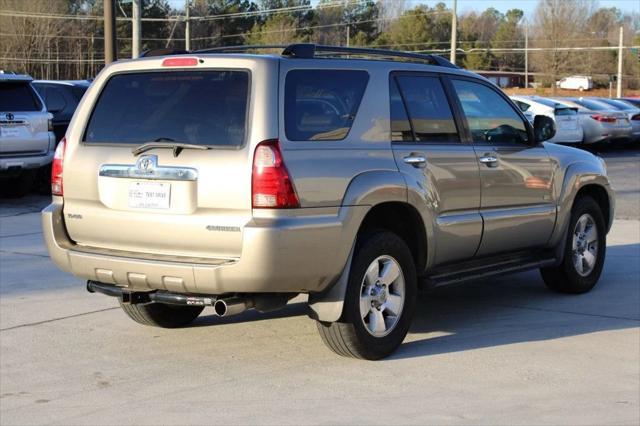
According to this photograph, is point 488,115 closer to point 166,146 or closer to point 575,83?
point 166,146

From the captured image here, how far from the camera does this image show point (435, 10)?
3457 inches

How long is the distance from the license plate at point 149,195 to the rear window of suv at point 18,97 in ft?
31.2

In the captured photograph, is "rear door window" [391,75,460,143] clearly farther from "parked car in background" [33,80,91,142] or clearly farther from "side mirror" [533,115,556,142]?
"parked car in background" [33,80,91,142]

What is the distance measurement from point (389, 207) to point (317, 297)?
0.85 metres

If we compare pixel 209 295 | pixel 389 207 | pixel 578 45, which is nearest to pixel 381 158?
pixel 389 207

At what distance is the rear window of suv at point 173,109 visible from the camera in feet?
19.0

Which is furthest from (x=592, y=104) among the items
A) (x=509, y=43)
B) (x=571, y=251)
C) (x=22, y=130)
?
(x=509, y=43)

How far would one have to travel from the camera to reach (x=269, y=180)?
5.61 meters

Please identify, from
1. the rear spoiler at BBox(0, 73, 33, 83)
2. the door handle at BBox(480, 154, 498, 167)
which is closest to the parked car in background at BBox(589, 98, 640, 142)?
the rear spoiler at BBox(0, 73, 33, 83)

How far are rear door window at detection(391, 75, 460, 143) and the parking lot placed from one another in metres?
1.43

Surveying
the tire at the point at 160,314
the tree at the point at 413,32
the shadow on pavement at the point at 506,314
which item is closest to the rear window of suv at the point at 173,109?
the tire at the point at 160,314

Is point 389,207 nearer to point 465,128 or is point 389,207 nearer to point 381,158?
point 381,158

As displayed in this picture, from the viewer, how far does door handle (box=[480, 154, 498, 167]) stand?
722 cm

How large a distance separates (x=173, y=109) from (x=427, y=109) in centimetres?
187
